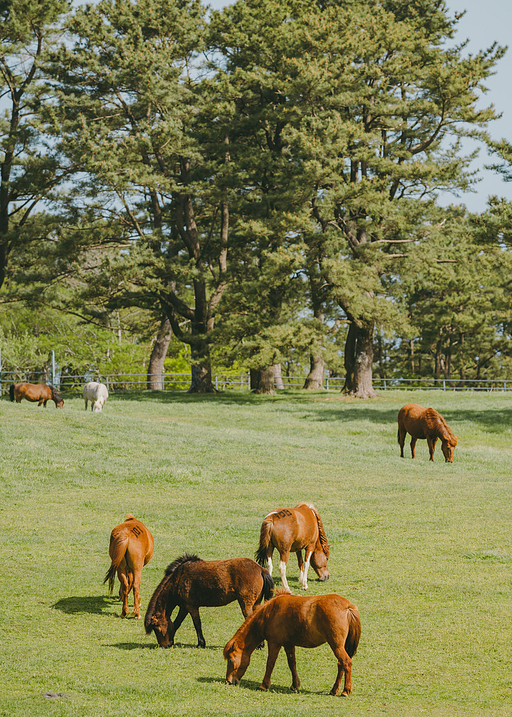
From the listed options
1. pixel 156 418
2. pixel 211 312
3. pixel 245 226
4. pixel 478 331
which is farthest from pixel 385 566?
pixel 478 331

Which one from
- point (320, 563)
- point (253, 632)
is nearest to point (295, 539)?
point (320, 563)

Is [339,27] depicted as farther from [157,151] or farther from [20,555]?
[20,555]

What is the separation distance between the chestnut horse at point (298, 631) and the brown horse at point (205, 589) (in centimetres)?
77

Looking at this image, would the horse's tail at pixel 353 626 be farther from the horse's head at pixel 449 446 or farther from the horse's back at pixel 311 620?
the horse's head at pixel 449 446

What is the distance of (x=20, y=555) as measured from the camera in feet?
37.2

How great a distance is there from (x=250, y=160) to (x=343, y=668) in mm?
34707

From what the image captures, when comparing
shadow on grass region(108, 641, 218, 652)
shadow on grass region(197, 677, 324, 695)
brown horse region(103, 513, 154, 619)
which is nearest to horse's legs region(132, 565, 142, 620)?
brown horse region(103, 513, 154, 619)

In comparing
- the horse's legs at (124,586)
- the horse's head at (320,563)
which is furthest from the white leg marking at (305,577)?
the horse's legs at (124,586)

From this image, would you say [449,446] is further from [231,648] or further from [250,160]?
[250,160]

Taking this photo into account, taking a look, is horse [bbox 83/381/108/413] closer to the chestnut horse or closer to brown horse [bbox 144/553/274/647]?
brown horse [bbox 144/553/274/647]

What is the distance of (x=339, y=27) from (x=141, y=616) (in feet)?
114

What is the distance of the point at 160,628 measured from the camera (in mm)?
7082

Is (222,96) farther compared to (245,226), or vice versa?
(222,96)

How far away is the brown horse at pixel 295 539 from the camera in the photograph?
8.46 metres
